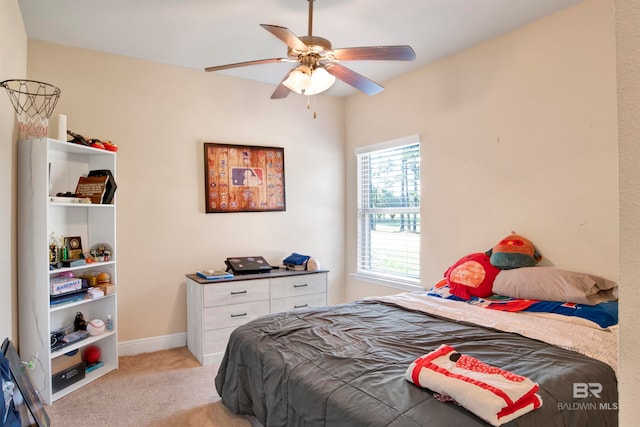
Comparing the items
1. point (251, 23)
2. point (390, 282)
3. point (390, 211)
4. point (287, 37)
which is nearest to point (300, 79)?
point (287, 37)

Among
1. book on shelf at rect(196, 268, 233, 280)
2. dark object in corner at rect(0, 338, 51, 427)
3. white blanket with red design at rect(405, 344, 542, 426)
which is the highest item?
book on shelf at rect(196, 268, 233, 280)

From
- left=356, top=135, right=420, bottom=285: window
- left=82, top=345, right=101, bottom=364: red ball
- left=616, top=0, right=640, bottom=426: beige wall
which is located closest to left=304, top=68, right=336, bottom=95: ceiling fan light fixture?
left=356, top=135, right=420, bottom=285: window

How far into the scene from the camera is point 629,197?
0.54 meters

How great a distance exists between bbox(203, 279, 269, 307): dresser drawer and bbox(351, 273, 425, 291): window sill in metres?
1.25

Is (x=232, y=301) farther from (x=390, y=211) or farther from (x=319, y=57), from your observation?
(x=319, y=57)

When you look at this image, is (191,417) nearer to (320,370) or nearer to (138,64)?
(320,370)

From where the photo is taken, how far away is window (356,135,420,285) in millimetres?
3773

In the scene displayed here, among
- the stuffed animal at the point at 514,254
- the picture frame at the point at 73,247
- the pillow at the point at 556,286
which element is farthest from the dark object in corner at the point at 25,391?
the stuffed animal at the point at 514,254

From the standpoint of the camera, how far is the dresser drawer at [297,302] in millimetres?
3523

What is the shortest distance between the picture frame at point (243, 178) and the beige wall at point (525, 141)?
136 centimetres

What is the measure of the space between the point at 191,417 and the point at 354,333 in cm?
116

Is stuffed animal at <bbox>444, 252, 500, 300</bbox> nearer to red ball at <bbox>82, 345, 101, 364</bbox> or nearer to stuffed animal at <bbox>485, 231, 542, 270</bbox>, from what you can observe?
stuffed animal at <bbox>485, 231, 542, 270</bbox>

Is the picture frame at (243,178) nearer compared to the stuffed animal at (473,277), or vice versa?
the stuffed animal at (473,277)

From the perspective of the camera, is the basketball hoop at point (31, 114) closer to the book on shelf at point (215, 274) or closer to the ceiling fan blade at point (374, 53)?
the book on shelf at point (215, 274)
